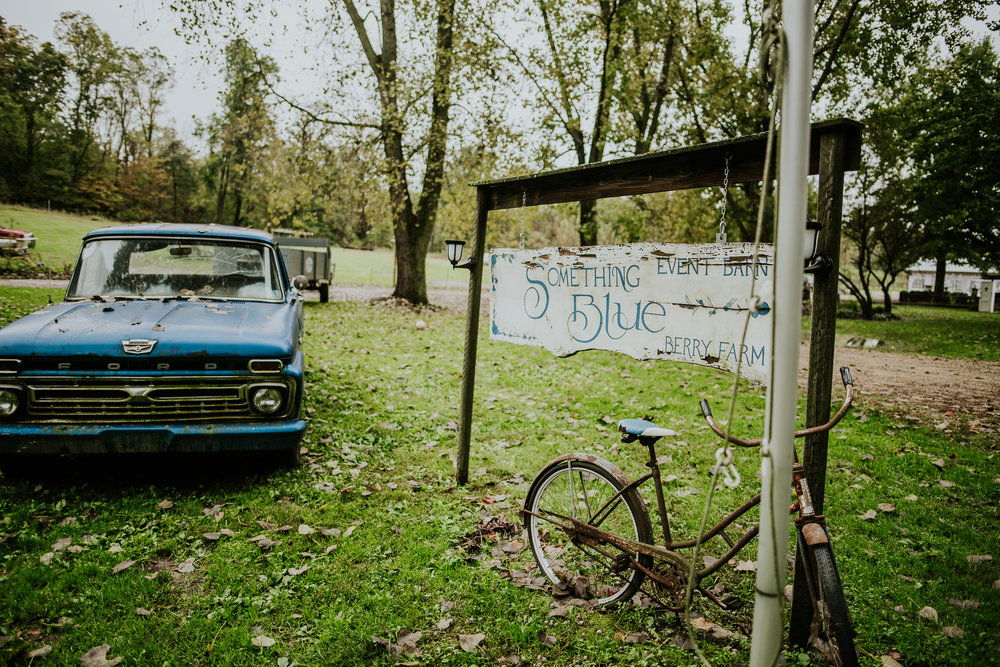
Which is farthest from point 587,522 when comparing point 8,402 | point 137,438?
point 8,402

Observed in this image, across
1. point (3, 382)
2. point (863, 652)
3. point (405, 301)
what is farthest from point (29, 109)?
point (863, 652)

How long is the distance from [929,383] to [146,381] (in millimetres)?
10567

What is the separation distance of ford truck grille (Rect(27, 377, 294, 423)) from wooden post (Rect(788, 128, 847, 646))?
355 centimetres

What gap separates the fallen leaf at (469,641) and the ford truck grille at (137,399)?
2307 millimetres

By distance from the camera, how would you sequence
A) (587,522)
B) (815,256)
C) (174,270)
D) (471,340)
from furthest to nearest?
(174,270) < (471,340) < (587,522) < (815,256)

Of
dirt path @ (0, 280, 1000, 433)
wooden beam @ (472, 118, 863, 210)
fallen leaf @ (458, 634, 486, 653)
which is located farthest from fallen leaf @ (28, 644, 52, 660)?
dirt path @ (0, 280, 1000, 433)

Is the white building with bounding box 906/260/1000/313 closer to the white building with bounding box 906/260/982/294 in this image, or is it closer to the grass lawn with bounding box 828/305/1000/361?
the white building with bounding box 906/260/982/294

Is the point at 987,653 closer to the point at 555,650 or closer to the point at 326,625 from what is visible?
the point at 555,650

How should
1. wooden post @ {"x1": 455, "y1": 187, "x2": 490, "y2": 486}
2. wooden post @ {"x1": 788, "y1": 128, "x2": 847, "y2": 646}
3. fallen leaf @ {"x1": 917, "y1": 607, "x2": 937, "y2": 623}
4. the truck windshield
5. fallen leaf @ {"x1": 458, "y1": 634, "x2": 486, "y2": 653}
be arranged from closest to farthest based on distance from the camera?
wooden post @ {"x1": 788, "y1": 128, "x2": 847, "y2": 646}, fallen leaf @ {"x1": 458, "y1": 634, "x2": 486, "y2": 653}, fallen leaf @ {"x1": 917, "y1": 607, "x2": 937, "y2": 623}, wooden post @ {"x1": 455, "y1": 187, "x2": 490, "y2": 486}, the truck windshield

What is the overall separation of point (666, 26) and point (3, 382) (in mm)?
14221

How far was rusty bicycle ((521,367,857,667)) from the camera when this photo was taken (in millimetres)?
2326

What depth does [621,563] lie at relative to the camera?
116 inches

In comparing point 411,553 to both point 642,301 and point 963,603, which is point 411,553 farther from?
point 963,603

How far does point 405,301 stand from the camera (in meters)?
16.7
